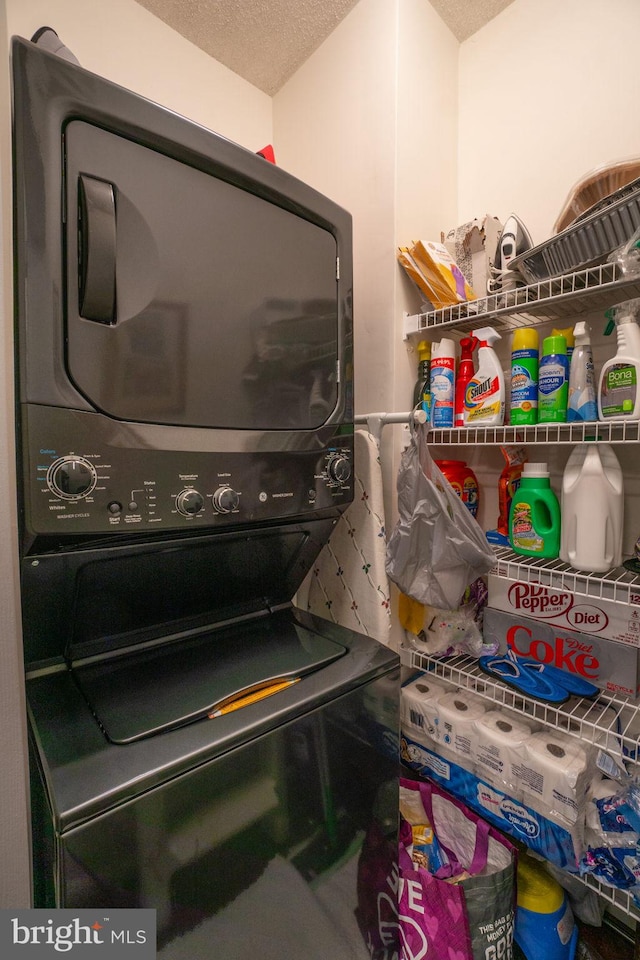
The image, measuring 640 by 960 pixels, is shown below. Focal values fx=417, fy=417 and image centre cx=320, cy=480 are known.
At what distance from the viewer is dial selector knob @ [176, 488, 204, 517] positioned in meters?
0.84

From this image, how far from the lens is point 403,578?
1.28 m

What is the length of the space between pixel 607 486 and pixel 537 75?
5.02ft

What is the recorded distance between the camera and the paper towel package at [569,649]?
1219 mm

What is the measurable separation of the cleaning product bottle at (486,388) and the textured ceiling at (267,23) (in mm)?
1341

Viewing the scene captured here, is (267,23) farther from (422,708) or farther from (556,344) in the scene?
(422,708)

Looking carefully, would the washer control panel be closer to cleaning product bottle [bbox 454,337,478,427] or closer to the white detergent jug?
cleaning product bottle [bbox 454,337,478,427]

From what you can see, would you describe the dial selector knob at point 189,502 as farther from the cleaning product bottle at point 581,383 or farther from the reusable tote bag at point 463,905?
the reusable tote bag at point 463,905

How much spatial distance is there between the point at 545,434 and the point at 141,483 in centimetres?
110

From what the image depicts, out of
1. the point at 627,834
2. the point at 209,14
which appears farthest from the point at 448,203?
the point at 627,834

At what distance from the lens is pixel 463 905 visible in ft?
3.85

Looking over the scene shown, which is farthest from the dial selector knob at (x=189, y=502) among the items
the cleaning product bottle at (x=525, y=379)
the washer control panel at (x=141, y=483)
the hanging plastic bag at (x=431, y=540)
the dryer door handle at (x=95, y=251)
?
the cleaning product bottle at (x=525, y=379)

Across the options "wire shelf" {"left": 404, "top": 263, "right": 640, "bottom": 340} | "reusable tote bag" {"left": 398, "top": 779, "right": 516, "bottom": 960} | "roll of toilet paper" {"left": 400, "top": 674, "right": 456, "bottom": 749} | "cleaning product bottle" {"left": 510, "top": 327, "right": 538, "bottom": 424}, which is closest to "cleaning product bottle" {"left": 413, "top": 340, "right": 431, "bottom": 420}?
"wire shelf" {"left": 404, "top": 263, "right": 640, "bottom": 340}

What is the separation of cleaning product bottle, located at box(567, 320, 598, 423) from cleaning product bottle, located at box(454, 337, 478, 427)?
0.32 m

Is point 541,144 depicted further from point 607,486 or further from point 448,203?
point 607,486
